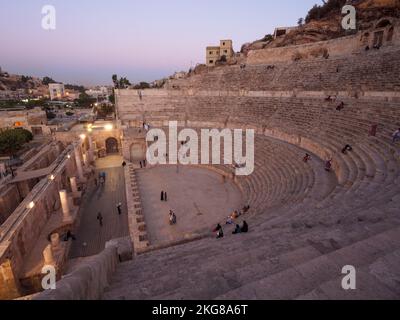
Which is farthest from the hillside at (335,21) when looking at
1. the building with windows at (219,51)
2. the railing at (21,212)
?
the railing at (21,212)

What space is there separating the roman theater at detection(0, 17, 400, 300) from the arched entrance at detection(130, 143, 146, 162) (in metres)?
0.10

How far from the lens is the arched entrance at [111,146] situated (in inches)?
1006

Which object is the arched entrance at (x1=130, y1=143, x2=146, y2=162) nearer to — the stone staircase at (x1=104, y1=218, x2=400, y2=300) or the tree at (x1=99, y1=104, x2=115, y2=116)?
the stone staircase at (x1=104, y1=218, x2=400, y2=300)

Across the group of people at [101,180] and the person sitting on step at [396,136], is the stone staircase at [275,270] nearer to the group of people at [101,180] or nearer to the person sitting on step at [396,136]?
the person sitting on step at [396,136]

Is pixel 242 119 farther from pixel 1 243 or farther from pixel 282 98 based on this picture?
pixel 1 243

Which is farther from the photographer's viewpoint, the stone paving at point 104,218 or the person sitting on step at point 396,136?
the stone paving at point 104,218

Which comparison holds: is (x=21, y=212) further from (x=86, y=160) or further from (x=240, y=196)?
(x=240, y=196)

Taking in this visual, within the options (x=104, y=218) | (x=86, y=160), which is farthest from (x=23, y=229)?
(x=86, y=160)

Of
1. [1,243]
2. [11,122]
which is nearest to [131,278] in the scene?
[1,243]

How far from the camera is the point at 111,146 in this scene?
2588 cm

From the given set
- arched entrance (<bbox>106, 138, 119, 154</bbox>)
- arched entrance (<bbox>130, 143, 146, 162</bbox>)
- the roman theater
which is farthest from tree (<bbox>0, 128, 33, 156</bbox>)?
arched entrance (<bbox>130, 143, 146, 162</bbox>)

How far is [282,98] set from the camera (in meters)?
21.6

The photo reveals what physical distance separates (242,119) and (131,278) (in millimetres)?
19210

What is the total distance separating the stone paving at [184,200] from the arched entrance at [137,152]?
337cm
